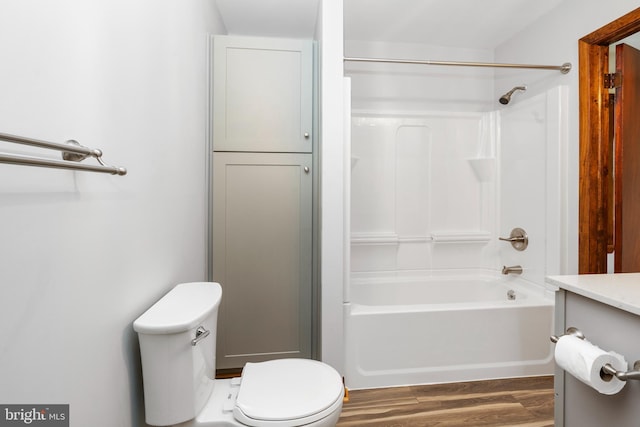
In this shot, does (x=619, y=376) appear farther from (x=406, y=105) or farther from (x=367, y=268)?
(x=406, y=105)

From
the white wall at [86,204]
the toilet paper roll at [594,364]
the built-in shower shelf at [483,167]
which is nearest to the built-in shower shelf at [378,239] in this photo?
the built-in shower shelf at [483,167]

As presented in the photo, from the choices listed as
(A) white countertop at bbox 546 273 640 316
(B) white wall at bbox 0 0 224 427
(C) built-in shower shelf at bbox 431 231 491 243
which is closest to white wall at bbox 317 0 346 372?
(B) white wall at bbox 0 0 224 427

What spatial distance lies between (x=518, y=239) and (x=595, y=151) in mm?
816

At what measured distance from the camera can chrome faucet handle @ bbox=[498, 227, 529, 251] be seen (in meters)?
2.44

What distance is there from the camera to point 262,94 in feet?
6.75

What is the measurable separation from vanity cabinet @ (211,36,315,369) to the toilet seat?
0.74 meters

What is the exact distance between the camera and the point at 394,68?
2.71m

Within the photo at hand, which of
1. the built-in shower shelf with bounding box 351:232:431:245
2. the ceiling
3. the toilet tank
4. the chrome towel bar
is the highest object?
the ceiling

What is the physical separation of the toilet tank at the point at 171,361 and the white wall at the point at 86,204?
3.1 inches

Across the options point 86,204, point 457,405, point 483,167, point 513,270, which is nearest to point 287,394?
point 86,204

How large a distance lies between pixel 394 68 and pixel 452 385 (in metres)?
2.44

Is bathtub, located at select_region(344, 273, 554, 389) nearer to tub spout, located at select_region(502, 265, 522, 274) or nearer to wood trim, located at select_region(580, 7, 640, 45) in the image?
tub spout, located at select_region(502, 265, 522, 274)

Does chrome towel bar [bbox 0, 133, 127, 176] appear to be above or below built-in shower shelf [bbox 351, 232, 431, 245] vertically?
above

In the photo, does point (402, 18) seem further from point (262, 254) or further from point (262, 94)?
point (262, 254)
